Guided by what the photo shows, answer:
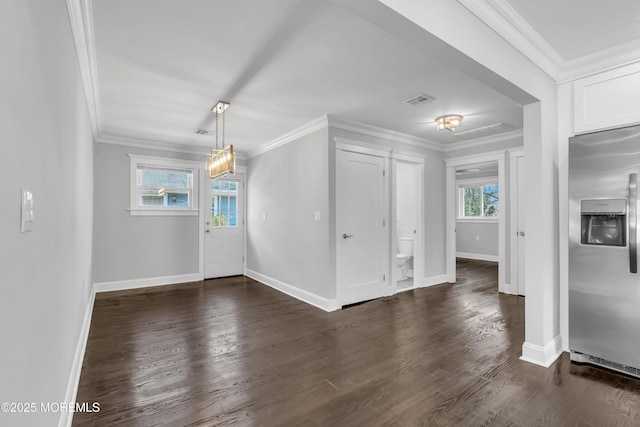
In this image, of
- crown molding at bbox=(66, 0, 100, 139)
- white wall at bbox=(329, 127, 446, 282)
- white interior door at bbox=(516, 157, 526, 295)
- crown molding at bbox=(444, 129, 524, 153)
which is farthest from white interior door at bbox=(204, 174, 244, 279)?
white interior door at bbox=(516, 157, 526, 295)

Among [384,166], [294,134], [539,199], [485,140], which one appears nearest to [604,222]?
[539,199]

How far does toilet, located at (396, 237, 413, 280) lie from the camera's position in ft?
19.0

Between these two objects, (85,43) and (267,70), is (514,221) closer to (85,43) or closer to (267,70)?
(267,70)

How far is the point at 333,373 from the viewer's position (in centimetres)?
248

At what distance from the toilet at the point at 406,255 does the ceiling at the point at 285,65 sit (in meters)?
2.27

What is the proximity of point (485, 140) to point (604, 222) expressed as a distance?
2.98m

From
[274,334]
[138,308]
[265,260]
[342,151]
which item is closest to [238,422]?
[274,334]

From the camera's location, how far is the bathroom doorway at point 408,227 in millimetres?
5250

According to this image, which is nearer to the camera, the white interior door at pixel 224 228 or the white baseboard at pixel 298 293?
the white baseboard at pixel 298 293

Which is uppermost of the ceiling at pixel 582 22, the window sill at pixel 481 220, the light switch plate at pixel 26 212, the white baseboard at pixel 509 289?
the ceiling at pixel 582 22

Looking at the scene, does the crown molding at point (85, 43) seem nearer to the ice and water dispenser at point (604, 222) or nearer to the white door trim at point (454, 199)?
the ice and water dispenser at point (604, 222)

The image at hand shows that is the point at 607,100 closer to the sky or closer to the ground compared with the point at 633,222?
closer to the sky

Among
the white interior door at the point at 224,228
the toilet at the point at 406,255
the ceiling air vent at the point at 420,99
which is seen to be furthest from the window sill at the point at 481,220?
the white interior door at the point at 224,228

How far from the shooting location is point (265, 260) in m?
5.68
